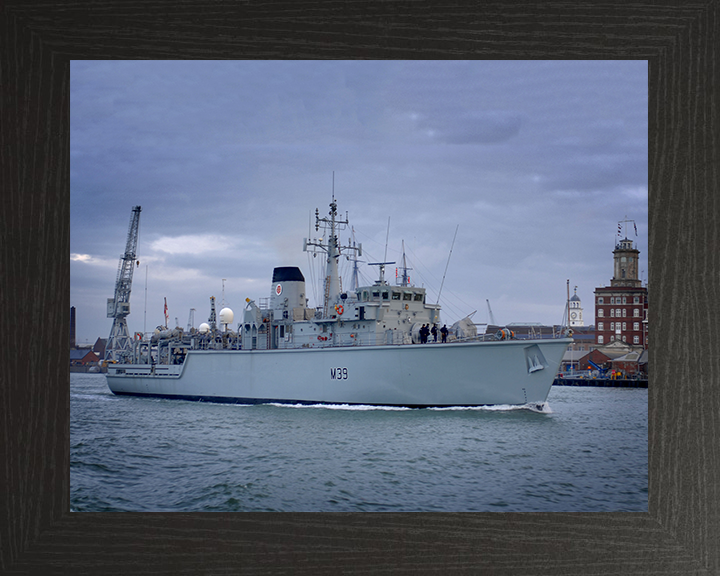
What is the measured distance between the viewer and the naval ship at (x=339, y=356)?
44.3ft

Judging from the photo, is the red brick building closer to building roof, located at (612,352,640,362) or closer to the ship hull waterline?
the ship hull waterline

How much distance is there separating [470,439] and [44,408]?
7.92 meters

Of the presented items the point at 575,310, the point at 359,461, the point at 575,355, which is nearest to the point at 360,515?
the point at 359,461

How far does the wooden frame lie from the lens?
313cm

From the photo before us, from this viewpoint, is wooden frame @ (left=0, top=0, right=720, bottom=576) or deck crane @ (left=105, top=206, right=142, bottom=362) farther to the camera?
deck crane @ (left=105, top=206, right=142, bottom=362)

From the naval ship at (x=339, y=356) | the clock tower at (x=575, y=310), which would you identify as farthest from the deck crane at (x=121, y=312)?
the clock tower at (x=575, y=310)

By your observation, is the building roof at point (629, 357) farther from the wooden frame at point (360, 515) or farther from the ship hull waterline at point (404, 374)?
the wooden frame at point (360, 515)

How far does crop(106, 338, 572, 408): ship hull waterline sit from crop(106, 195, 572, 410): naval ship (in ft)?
0.07

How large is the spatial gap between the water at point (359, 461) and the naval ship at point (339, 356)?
445 mm

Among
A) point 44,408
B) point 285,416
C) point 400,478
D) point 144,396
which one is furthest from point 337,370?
point 44,408

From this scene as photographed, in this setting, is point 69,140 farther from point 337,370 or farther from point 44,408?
point 337,370

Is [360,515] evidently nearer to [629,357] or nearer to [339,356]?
[339,356]

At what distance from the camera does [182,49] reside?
130 inches

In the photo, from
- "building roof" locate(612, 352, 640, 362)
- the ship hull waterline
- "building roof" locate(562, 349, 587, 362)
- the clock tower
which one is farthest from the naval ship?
"building roof" locate(562, 349, 587, 362)
